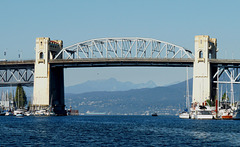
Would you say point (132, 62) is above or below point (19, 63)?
below

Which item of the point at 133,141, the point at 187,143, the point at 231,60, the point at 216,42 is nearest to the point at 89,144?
the point at 133,141

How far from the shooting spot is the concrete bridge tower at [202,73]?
178625mm

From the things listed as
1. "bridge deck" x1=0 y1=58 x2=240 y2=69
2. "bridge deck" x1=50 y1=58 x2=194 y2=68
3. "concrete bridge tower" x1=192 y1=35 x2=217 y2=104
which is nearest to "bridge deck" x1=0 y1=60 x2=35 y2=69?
"bridge deck" x1=0 y1=58 x2=240 y2=69

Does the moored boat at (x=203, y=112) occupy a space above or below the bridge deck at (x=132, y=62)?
below

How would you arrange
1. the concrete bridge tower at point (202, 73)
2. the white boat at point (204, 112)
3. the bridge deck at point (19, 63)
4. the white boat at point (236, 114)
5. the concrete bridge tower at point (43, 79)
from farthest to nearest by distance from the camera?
1. the bridge deck at point (19, 63)
2. the concrete bridge tower at point (43, 79)
3. the concrete bridge tower at point (202, 73)
4. the white boat at point (204, 112)
5. the white boat at point (236, 114)

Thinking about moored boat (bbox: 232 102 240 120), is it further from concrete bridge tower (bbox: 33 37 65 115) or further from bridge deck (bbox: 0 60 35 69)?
bridge deck (bbox: 0 60 35 69)

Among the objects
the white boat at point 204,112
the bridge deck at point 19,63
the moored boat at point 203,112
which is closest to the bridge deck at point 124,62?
the bridge deck at point 19,63

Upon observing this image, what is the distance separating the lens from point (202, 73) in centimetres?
17875

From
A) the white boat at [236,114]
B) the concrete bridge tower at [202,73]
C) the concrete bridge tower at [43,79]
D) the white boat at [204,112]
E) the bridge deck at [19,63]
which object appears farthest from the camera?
the bridge deck at [19,63]

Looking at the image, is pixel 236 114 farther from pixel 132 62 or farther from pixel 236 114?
pixel 132 62

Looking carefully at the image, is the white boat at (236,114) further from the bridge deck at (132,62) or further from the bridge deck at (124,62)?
the bridge deck at (124,62)

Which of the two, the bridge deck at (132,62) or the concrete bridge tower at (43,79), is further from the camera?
the concrete bridge tower at (43,79)

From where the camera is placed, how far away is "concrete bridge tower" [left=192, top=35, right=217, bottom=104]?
586 ft

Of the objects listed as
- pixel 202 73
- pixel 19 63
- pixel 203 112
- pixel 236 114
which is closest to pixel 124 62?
pixel 202 73
